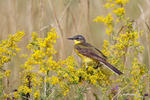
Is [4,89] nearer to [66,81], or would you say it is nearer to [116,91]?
[66,81]

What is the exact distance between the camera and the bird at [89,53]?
12.9 feet

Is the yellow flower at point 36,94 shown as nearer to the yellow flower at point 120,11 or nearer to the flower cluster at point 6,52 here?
the flower cluster at point 6,52

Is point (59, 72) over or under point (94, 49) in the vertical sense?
under

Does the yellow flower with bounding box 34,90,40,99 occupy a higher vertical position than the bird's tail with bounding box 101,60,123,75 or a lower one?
lower

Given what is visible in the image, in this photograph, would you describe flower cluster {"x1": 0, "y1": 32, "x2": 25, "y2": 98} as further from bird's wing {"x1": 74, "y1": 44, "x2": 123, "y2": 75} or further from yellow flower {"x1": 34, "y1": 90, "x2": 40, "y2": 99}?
bird's wing {"x1": 74, "y1": 44, "x2": 123, "y2": 75}

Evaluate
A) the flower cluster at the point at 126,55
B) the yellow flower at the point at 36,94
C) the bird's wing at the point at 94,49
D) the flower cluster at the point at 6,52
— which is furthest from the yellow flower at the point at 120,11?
the yellow flower at the point at 36,94

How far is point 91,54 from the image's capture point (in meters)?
4.39

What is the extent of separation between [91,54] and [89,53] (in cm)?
7

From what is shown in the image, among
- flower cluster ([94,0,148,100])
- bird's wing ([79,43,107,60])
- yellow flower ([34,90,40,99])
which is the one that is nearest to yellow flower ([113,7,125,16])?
flower cluster ([94,0,148,100])

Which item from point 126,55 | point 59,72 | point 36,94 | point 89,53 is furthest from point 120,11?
point 36,94

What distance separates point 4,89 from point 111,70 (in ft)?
4.23

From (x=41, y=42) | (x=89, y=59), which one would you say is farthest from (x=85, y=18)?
(x=41, y=42)

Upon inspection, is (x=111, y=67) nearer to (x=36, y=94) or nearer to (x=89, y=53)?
(x=89, y=53)

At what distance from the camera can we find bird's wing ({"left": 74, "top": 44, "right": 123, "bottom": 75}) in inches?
147
